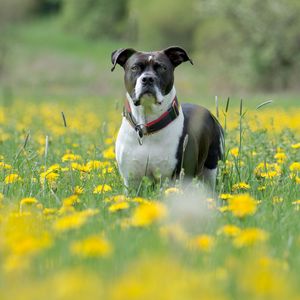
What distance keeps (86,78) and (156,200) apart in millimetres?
→ 29156

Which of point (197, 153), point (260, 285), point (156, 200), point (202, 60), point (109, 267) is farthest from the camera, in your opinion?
point (202, 60)

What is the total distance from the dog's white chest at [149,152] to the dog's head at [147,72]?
0.22 meters

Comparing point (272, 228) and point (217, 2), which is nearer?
point (272, 228)

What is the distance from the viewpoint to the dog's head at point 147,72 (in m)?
4.51

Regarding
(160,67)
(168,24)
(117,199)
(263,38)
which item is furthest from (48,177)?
(168,24)

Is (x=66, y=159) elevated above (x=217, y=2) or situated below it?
below

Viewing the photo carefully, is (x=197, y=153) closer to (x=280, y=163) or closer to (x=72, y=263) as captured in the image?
(x=280, y=163)

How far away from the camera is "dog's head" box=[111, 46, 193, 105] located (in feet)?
14.8

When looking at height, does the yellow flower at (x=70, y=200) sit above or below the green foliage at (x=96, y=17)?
below

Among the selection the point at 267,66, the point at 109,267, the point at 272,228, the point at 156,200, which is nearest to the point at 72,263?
the point at 109,267

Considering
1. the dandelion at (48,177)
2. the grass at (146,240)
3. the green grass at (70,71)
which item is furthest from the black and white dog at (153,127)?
the green grass at (70,71)

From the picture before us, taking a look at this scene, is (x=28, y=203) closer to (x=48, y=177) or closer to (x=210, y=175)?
(x=48, y=177)

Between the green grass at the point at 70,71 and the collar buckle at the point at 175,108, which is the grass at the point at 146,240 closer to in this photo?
the collar buckle at the point at 175,108

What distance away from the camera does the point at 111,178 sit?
475 centimetres
